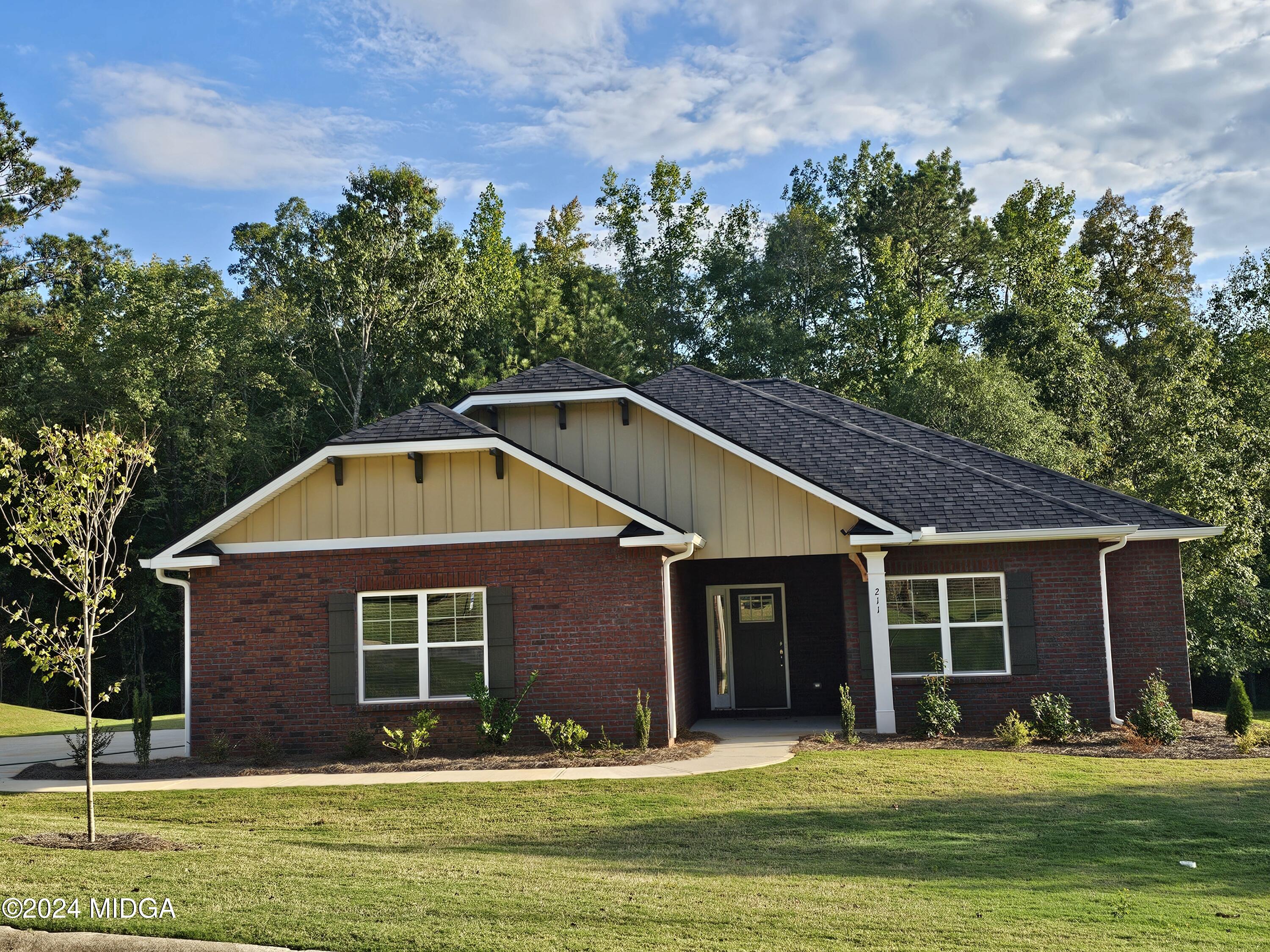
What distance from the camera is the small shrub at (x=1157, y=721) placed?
13336 millimetres

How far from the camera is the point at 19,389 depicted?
29766mm

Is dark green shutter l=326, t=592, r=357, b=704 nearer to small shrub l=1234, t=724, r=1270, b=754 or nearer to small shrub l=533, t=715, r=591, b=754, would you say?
small shrub l=533, t=715, r=591, b=754

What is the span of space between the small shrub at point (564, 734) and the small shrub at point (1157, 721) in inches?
274

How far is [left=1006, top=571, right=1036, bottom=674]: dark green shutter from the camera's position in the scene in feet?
47.4

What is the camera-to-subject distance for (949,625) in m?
14.7

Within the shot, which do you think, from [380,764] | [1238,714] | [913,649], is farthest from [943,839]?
[1238,714]

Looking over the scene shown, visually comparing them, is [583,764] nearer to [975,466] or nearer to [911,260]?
[975,466]

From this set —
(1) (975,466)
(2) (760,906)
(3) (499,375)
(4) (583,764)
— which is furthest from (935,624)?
(3) (499,375)

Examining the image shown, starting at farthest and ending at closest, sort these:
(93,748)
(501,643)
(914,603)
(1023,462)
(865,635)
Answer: (1023,462) → (914,603) → (865,635) → (501,643) → (93,748)

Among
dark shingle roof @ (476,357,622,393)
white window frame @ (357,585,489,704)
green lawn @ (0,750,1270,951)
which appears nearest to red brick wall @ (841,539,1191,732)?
green lawn @ (0,750,1270,951)

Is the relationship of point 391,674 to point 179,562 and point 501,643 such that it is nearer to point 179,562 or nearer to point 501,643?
point 501,643

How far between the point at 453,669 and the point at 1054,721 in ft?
25.1

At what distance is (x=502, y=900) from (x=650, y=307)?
3148 cm

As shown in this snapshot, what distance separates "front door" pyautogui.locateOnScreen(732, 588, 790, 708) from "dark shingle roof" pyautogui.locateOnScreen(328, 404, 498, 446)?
6.07 m
